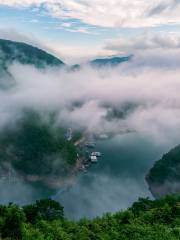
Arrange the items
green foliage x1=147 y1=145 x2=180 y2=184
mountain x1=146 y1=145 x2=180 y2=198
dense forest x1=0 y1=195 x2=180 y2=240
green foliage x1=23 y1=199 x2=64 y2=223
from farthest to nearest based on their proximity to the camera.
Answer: green foliage x1=147 y1=145 x2=180 y2=184
mountain x1=146 y1=145 x2=180 y2=198
green foliage x1=23 y1=199 x2=64 y2=223
dense forest x1=0 y1=195 x2=180 y2=240

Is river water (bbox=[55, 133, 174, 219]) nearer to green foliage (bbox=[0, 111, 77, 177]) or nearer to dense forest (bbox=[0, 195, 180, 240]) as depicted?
green foliage (bbox=[0, 111, 77, 177])

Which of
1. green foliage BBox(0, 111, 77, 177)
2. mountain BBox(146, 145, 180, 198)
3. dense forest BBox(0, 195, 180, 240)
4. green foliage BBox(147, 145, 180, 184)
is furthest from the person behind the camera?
green foliage BBox(0, 111, 77, 177)

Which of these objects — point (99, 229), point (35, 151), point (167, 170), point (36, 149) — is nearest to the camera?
point (99, 229)

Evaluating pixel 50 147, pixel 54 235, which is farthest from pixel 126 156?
pixel 54 235

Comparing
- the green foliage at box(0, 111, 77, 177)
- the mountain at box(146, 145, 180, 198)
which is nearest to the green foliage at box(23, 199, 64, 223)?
the mountain at box(146, 145, 180, 198)

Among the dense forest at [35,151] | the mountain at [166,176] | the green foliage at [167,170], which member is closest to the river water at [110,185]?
the mountain at [166,176]

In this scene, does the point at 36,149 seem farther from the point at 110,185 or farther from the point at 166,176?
the point at 166,176

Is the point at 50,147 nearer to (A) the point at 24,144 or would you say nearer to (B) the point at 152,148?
(A) the point at 24,144

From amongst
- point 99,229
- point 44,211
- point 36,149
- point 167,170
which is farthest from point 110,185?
point 99,229
